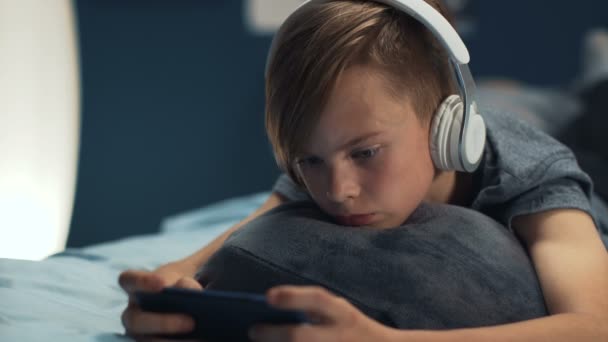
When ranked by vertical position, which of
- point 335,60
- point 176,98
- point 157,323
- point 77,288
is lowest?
point 176,98

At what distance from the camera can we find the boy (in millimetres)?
791

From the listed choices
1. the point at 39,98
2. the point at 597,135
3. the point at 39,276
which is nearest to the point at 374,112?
the point at 39,276

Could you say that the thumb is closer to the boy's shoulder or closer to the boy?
the boy

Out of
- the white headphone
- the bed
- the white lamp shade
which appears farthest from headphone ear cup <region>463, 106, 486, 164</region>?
the white lamp shade

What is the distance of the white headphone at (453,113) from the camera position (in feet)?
2.66

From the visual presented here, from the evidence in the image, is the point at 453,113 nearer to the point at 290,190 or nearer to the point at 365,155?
the point at 365,155

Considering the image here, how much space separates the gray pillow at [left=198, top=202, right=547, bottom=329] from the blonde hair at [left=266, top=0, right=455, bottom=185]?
114mm

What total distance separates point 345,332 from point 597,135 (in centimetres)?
127

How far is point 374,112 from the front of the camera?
0.80 metres

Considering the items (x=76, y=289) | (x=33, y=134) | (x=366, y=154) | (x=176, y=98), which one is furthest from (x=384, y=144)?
(x=176, y=98)

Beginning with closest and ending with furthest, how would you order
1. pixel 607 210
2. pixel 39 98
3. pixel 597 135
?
pixel 607 210
pixel 39 98
pixel 597 135

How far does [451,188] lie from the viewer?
3.33ft

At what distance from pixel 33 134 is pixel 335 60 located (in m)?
0.71

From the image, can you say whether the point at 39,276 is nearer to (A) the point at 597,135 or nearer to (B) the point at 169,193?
(A) the point at 597,135
